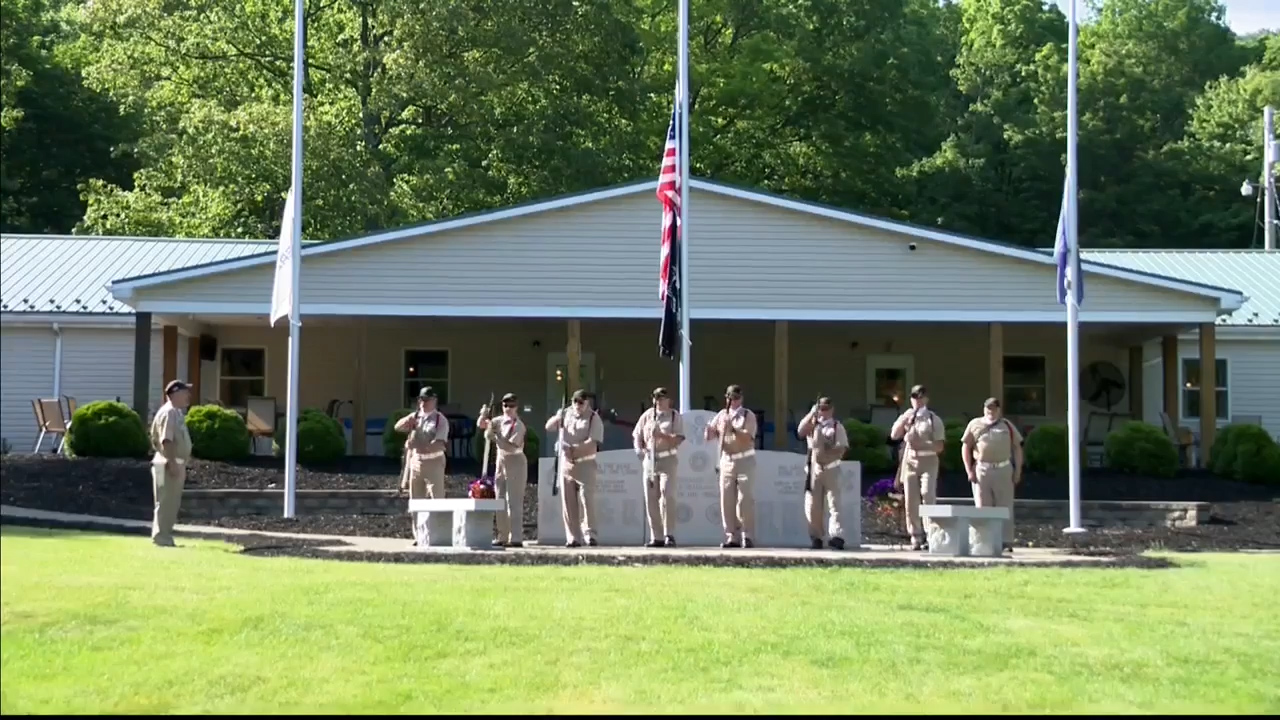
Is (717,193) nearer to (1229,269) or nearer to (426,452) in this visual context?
(426,452)

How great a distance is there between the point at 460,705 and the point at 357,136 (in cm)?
3274

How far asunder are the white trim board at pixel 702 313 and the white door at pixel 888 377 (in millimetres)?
4713

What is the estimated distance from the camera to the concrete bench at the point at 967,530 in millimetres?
17531

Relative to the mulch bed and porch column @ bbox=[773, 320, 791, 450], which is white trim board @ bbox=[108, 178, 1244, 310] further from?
the mulch bed

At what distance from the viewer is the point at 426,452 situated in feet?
62.0

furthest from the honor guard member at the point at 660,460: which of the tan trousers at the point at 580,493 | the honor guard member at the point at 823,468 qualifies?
the honor guard member at the point at 823,468

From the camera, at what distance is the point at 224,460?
2611 centimetres

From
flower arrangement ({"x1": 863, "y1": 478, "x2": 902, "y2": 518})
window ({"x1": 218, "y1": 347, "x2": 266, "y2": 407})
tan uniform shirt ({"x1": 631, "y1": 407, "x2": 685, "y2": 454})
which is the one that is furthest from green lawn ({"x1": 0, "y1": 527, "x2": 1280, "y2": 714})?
window ({"x1": 218, "y1": 347, "x2": 266, "y2": 407})

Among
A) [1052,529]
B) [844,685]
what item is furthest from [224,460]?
[844,685]

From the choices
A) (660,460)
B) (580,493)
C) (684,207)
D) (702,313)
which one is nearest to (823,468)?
(660,460)

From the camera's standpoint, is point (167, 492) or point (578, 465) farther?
point (578, 465)

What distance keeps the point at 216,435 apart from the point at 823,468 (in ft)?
38.2

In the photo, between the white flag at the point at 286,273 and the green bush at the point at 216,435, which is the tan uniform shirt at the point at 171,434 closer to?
the white flag at the point at 286,273

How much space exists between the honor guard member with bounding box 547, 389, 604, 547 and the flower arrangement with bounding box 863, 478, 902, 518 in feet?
14.5
